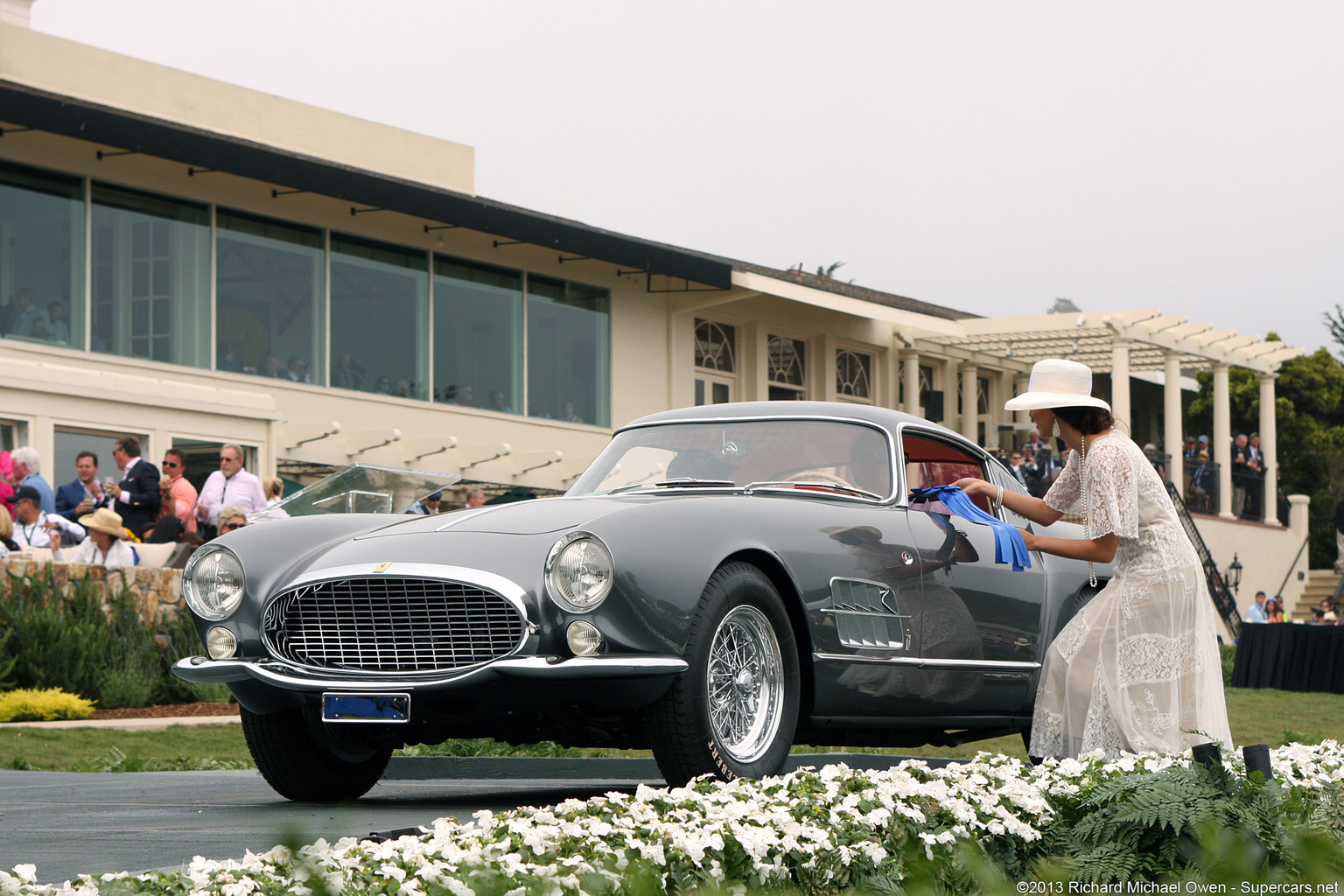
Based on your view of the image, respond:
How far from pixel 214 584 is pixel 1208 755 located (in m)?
3.73

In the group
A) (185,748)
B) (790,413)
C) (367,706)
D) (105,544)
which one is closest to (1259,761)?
(367,706)

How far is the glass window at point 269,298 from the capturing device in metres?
21.5

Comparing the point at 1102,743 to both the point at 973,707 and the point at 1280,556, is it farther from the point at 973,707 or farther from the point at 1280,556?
the point at 1280,556

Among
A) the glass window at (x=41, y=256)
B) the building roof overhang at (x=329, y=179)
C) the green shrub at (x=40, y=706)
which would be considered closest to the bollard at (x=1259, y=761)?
the green shrub at (x=40, y=706)

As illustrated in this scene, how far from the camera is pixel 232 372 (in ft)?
70.0

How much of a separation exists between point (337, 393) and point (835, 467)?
16.7 metres

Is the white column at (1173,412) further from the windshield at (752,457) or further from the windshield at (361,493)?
the windshield at (752,457)

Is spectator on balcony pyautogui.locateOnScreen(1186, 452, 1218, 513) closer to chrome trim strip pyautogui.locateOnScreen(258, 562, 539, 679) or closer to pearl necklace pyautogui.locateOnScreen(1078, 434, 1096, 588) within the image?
pearl necklace pyautogui.locateOnScreen(1078, 434, 1096, 588)

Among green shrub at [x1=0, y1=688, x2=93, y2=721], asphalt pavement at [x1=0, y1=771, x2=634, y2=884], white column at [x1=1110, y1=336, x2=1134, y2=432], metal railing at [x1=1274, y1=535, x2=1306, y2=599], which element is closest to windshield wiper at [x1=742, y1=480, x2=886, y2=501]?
asphalt pavement at [x1=0, y1=771, x2=634, y2=884]

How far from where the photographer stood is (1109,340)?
3222cm

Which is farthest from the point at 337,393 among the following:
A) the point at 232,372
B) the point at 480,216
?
the point at 480,216

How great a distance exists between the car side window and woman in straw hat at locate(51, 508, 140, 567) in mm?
7994

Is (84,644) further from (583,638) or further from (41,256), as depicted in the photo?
(41,256)

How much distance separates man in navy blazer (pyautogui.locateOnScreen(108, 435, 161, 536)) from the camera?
560 inches
